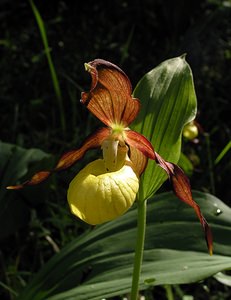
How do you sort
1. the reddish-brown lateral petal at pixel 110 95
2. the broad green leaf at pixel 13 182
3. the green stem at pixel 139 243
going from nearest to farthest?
the reddish-brown lateral petal at pixel 110 95
the green stem at pixel 139 243
the broad green leaf at pixel 13 182

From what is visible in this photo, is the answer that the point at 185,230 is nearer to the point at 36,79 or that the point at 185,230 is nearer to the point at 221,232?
the point at 221,232

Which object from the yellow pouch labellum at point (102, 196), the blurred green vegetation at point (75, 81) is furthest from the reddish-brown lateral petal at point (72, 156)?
the blurred green vegetation at point (75, 81)

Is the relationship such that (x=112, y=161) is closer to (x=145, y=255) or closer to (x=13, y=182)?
(x=145, y=255)

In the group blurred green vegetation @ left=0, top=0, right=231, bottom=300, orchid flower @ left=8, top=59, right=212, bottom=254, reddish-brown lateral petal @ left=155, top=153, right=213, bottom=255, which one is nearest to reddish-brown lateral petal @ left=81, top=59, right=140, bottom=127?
orchid flower @ left=8, top=59, right=212, bottom=254

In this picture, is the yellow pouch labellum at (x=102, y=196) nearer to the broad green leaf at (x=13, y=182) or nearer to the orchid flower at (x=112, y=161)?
the orchid flower at (x=112, y=161)

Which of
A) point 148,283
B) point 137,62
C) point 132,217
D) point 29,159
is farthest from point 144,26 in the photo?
point 148,283
